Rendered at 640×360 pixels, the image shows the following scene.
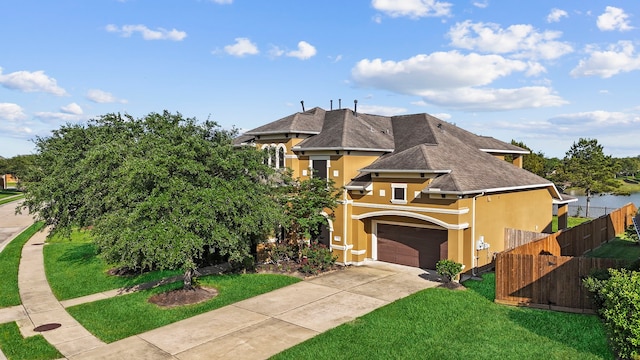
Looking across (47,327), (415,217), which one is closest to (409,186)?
(415,217)

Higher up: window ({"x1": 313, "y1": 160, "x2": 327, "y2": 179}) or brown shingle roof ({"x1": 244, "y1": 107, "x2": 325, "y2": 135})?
brown shingle roof ({"x1": 244, "y1": 107, "x2": 325, "y2": 135})

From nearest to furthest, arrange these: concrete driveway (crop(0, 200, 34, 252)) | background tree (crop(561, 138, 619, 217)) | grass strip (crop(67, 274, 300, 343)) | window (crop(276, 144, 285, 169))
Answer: grass strip (crop(67, 274, 300, 343)), window (crop(276, 144, 285, 169)), concrete driveway (crop(0, 200, 34, 252)), background tree (crop(561, 138, 619, 217))

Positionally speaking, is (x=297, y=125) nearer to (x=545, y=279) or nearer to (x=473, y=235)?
(x=473, y=235)

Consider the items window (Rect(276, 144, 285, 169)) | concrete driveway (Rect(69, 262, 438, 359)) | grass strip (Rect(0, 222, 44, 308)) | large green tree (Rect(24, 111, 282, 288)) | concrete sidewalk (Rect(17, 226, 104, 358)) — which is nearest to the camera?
concrete driveway (Rect(69, 262, 438, 359))

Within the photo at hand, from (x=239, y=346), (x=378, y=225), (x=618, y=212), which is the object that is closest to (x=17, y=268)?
(x=239, y=346)

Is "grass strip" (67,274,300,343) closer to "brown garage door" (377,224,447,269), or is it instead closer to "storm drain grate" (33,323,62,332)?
"storm drain grate" (33,323,62,332)

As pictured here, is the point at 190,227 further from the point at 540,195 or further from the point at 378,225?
the point at 540,195

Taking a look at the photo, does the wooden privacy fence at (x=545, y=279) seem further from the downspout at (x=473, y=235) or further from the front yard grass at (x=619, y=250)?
the front yard grass at (x=619, y=250)

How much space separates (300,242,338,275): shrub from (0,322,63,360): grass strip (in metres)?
9.91

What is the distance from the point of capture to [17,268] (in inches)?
848

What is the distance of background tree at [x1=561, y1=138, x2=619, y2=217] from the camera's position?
134 ft

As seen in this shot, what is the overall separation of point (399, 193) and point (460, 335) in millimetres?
8299

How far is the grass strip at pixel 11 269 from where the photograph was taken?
16.2m

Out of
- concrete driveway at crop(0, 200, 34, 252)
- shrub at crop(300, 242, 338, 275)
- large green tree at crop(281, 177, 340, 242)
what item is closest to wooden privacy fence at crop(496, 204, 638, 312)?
shrub at crop(300, 242, 338, 275)
